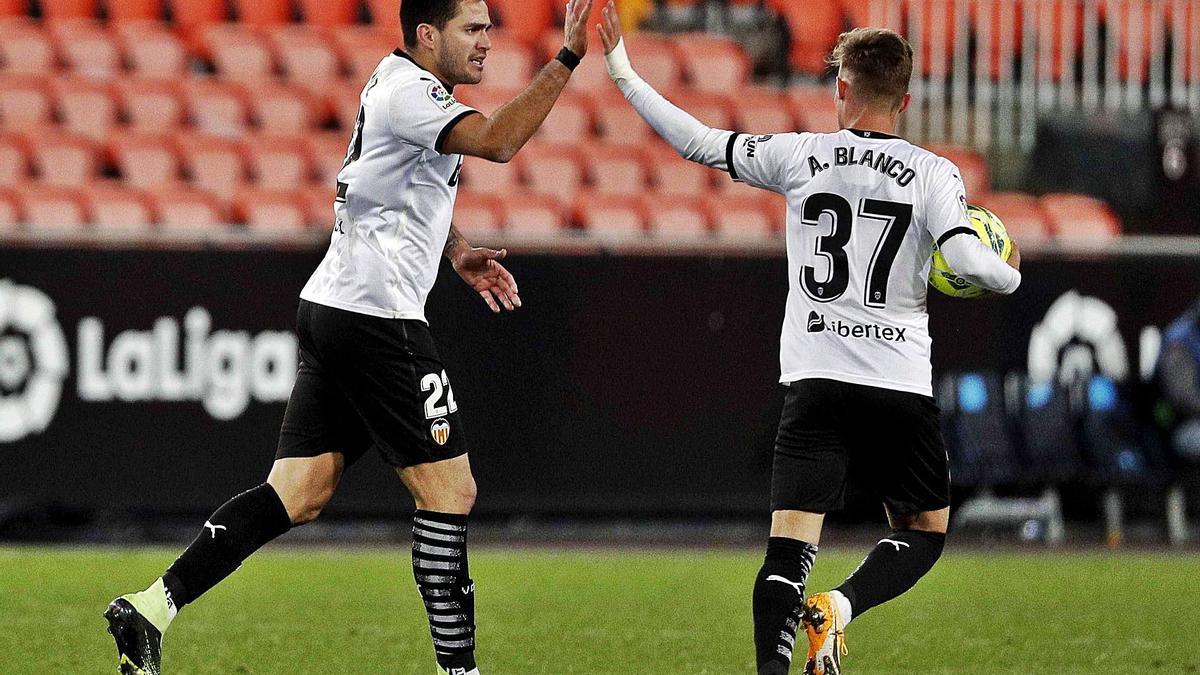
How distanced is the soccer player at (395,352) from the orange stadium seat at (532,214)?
6.94m

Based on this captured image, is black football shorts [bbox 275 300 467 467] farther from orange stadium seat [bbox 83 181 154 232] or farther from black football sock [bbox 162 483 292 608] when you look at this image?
orange stadium seat [bbox 83 181 154 232]

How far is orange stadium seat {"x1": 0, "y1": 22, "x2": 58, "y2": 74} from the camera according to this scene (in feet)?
46.4

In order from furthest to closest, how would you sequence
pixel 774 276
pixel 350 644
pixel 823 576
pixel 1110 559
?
pixel 774 276, pixel 1110 559, pixel 823 576, pixel 350 644

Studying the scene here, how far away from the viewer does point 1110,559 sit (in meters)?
10.4

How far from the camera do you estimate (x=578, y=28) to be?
4.95 m

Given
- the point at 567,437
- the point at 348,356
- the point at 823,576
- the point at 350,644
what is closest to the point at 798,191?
the point at 348,356

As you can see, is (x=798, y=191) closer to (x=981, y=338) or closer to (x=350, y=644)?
(x=350, y=644)

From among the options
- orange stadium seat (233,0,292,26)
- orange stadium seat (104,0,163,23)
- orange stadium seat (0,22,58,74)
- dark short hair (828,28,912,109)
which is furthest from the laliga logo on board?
dark short hair (828,28,912,109)

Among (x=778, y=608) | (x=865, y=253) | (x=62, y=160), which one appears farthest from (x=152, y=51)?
(x=778, y=608)

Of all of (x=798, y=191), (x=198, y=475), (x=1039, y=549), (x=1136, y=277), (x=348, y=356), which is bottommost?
(x=1039, y=549)

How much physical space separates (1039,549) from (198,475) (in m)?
5.23

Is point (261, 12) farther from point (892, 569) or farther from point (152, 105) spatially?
point (892, 569)

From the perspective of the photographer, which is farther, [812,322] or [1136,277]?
[1136,277]

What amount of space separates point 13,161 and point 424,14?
8.49m
